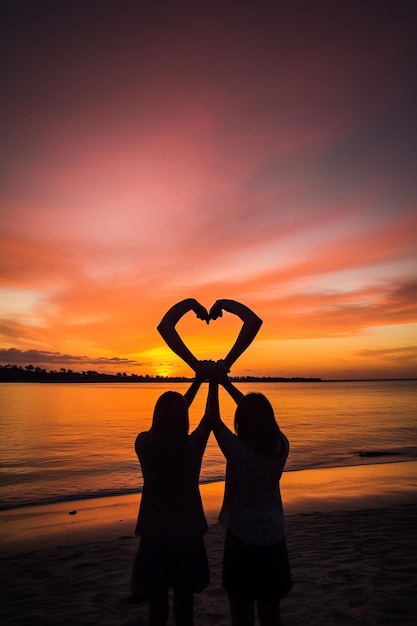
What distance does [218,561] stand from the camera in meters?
7.95

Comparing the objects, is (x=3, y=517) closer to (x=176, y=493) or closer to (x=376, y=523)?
(x=376, y=523)

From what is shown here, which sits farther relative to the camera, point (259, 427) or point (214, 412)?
point (214, 412)

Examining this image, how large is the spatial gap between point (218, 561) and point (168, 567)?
5067 mm

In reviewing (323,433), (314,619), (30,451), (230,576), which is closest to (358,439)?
(323,433)

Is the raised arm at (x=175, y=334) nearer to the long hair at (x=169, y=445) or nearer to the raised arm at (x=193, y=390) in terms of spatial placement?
the raised arm at (x=193, y=390)

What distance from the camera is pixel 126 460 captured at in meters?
20.9

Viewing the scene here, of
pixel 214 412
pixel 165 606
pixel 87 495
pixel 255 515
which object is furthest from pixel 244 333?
pixel 87 495

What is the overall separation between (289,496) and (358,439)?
17.3 meters

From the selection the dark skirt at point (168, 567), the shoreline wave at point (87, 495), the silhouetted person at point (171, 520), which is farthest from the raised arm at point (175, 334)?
the shoreline wave at point (87, 495)

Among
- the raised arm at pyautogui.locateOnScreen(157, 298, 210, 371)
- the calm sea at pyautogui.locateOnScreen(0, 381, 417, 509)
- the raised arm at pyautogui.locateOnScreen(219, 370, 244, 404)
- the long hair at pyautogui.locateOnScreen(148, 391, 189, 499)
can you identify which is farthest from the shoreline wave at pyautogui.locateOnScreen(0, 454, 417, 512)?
the raised arm at pyautogui.locateOnScreen(157, 298, 210, 371)

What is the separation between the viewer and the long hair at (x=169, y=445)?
336 cm

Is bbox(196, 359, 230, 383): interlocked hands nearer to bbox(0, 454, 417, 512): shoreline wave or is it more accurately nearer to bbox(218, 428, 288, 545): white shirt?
bbox(218, 428, 288, 545): white shirt

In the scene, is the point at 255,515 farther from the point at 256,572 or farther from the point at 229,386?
the point at 229,386

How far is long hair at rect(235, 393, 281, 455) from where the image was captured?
134 inches
